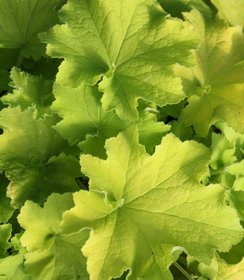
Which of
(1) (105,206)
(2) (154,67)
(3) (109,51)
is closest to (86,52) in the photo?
(3) (109,51)

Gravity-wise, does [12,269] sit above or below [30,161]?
below

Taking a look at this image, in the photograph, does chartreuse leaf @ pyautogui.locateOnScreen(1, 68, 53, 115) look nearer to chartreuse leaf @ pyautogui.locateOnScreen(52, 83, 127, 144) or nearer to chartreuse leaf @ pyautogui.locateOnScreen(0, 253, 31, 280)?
chartreuse leaf @ pyautogui.locateOnScreen(52, 83, 127, 144)

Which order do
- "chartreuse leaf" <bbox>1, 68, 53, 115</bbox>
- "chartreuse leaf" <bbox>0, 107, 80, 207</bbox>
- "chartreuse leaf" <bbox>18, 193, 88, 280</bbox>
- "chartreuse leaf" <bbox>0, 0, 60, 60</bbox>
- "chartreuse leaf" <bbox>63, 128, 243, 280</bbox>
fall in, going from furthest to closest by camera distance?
"chartreuse leaf" <bbox>0, 0, 60, 60</bbox> → "chartreuse leaf" <bbox>1, 68, 53, 115</bbox> → "chartreuse leaf" <bbox>0, 107, 80, 207</bbox> → "chartreuse leaf" <bbox>18, 193, 88, 280</bbox> → "chartreuse leaf" <bbox>63, 128, 243, 280</bbox>

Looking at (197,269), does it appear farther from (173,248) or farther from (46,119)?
(46,119)

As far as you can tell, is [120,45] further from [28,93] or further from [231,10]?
[231,10]

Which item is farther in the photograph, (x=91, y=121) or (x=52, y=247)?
(x=91, y=121)

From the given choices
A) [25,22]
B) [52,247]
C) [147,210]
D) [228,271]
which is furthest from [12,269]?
[25,22]

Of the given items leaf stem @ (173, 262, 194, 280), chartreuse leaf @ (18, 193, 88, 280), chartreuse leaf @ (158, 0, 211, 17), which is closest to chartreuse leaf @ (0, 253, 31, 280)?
chartreuse leaf @ (18, 193, 88, 280)

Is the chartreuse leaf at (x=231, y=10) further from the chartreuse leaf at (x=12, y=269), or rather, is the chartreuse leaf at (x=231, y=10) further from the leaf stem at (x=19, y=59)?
the chartreuse leaf at (x=12, y=269)
